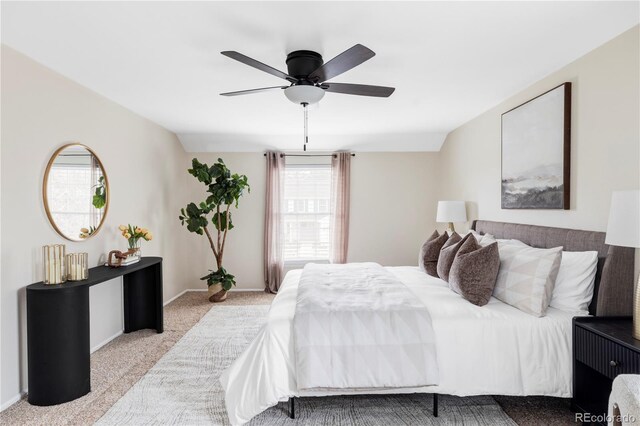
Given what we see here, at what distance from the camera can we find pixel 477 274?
8.82 ft

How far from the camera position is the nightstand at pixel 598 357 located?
6.07 feet

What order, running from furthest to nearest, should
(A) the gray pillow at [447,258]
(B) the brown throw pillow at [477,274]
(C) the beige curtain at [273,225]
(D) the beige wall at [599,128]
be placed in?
(C) the beige curtain at [273,225] → (A) the gray pillow at [447,258] → (B) the brown throw pillow at [477,274] → (D) the beige wall at [599,128]

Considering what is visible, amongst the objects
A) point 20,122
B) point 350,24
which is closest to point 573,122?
point 350,24

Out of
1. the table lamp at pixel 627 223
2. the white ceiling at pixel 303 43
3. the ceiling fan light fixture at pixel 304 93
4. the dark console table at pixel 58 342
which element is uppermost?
the white ceiling at pixel 303 43

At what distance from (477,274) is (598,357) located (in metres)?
0.85

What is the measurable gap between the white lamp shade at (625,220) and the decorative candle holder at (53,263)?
11.8ft

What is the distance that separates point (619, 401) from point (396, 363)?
112 centimetres

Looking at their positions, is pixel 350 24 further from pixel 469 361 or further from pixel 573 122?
pixel 469 361

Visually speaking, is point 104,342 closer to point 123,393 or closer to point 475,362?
point 123,393

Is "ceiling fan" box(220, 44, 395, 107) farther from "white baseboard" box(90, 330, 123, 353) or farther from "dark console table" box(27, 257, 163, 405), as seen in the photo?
"white baseboard" box(90, 330, 123, 353)

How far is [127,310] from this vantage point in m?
4.07

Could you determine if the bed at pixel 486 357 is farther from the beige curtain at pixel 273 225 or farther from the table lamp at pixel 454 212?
the beige curtain at pixel 273 225

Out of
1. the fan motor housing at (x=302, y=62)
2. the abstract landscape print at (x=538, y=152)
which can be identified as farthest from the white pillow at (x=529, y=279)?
the fan motor housing at (x=302, y=62)

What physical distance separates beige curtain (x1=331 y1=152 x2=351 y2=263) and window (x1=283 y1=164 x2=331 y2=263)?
17 cm
